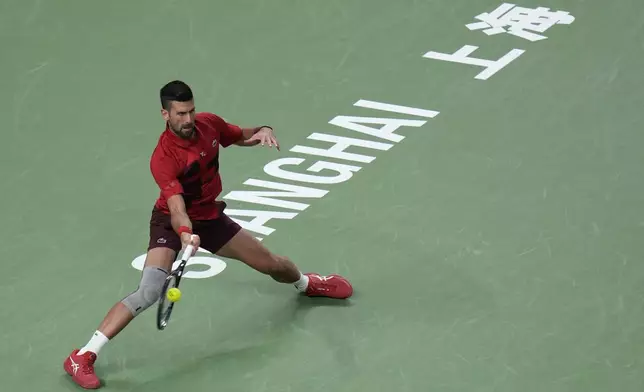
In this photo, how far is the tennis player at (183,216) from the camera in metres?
9.20

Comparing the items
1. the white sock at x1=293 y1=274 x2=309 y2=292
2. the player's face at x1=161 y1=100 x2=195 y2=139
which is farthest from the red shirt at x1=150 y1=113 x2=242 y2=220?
the white sock at x1=293 y1=274 x2=309 y2=292

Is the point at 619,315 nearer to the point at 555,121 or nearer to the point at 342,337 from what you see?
the point at 342,337

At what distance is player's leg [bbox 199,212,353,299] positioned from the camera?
9.73 m

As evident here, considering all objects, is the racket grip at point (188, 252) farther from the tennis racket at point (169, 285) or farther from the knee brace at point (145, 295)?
the knee brace at point (145, 295)

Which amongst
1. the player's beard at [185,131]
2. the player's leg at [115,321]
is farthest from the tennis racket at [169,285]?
the player's beard at [185,131]

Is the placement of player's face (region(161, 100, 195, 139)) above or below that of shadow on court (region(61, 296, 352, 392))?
above

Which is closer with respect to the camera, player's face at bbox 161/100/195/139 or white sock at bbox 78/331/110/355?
player's face at bbox 161/100/195/139

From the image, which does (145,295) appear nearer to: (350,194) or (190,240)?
(190,240)

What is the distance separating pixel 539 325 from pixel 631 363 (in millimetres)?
736

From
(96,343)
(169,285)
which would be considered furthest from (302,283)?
(96,343)

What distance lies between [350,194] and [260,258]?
1944mm

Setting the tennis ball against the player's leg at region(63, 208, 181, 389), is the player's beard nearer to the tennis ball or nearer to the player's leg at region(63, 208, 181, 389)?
the player's leg at region(63, 208, 181, 389)

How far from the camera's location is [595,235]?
10945mm

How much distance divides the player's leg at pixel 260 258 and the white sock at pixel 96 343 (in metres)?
0.96
